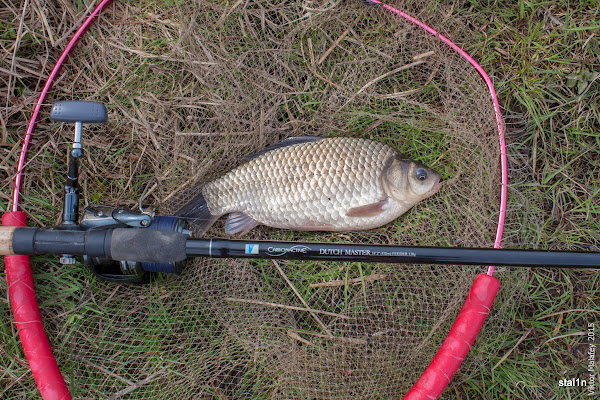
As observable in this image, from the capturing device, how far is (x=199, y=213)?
6.12 ft

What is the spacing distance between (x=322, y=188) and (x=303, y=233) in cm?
30

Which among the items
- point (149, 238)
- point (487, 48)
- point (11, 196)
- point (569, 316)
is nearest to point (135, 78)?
point (11, 196)

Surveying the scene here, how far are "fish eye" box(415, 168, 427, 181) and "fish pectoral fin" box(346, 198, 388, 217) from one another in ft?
0.56

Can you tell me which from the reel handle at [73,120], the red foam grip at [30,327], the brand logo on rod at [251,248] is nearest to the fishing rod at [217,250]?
the brand logo on rod at [251,248]

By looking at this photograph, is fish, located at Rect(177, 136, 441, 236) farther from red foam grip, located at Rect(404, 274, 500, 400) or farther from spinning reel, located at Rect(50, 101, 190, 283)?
red foam grip, located at Rect(404, 274, 500, 400)

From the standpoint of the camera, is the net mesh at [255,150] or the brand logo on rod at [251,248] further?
the net mesh at [255,150]

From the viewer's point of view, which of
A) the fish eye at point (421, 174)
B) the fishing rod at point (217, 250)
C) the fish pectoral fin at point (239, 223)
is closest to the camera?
the fishing rod at point (217, 250)

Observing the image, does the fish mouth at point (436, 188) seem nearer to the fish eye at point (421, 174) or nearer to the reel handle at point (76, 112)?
the fish eye at point (421, 174)

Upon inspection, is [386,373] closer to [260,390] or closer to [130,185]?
[260,390]

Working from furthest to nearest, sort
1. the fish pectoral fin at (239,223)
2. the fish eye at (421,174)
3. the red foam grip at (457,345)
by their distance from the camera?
1. the fish pectoral fin at (239,223)
2. the fish eye at (421,174)
3. the red foam grip at (457,345)

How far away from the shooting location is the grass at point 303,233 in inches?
72.4

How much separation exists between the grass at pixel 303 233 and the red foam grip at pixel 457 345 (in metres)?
→ 0.32

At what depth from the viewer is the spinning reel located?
58.6 inches

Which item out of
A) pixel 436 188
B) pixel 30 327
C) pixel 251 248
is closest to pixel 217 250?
pixel 251 248
